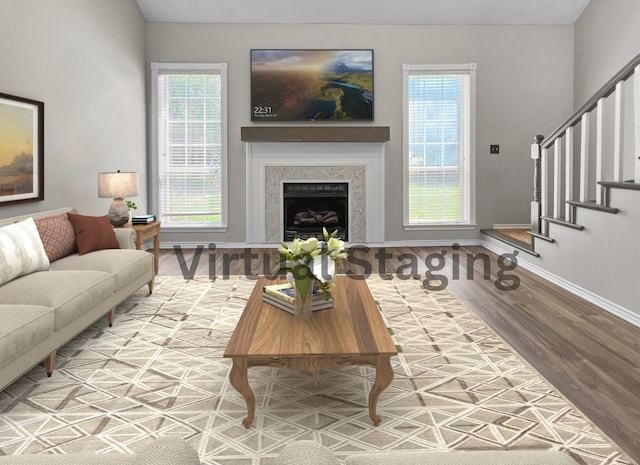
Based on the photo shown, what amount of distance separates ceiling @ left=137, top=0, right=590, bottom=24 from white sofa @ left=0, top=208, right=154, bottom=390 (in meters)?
3.78

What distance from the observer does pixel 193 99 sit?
7.81 meters

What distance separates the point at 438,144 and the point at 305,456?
23.4 feet

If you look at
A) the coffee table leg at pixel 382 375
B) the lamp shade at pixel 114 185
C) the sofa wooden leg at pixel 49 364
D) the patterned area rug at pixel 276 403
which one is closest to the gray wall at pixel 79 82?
the lamp shade at pixel 114 185

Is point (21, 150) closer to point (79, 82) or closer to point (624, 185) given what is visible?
point (79, 82)

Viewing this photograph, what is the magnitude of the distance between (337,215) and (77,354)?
4.94 metres

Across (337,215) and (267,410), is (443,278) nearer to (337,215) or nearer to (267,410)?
(337,215)

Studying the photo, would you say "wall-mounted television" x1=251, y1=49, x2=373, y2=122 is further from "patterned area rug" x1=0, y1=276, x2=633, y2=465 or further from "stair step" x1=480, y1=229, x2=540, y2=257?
"patterned area rug" x1=0, y1=276, x2=633, y2=465

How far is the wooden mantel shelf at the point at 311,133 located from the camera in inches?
301

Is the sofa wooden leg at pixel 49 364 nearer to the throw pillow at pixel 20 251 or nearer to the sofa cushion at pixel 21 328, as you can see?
the sofa cushion at pixel 21 328

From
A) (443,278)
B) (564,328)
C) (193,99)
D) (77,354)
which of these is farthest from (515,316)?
(193,99)

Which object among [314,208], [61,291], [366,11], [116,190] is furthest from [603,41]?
[61,291]

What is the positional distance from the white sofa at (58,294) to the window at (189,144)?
2.95 metres

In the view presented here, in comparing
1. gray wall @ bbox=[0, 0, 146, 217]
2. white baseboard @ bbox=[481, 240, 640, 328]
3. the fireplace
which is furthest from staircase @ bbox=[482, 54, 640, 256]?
gray wall @ bbox=[0, 0, 146, 217]

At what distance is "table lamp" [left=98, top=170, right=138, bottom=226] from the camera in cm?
556
